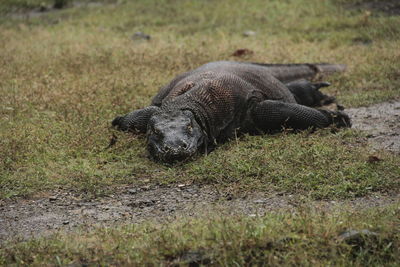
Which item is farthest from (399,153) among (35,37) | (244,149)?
(35,37)

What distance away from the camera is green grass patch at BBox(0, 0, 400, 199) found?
4.99 meters

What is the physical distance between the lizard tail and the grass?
13.1ft

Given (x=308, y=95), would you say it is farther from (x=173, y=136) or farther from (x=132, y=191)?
(x=132, y=191)

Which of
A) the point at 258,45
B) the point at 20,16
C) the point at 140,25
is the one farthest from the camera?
the point at 20,16

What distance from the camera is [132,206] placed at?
180 inches

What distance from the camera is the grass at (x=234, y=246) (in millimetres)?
3416

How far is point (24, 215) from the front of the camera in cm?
444

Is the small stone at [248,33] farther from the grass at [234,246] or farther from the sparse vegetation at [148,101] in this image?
the grass at [234,246]

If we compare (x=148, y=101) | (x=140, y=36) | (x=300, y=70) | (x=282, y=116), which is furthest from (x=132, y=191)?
(x=140, y=36)

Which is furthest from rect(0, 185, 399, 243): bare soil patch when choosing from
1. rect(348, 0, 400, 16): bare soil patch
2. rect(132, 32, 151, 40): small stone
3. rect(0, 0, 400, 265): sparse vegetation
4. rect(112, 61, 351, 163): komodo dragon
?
rect(348, 0, 400, 16): bare soil patch

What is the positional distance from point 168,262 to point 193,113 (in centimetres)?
241

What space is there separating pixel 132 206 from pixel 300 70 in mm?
4221

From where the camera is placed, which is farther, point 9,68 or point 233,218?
point 9,68

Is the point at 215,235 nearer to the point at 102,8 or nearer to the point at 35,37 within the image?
the point at 35,37
